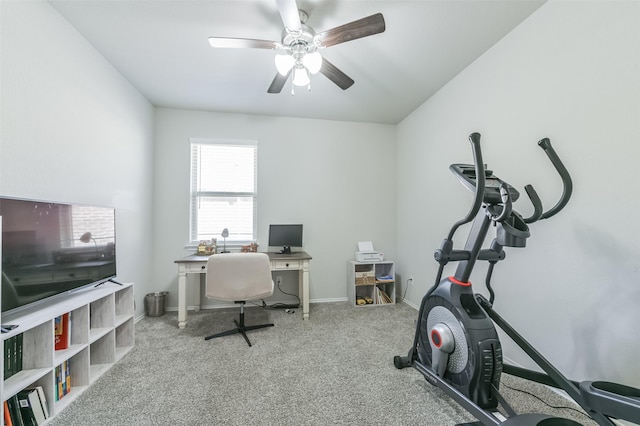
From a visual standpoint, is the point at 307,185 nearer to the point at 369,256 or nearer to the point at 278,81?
the point at 369,256

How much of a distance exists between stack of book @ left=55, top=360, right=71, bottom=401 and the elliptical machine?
2.30 m

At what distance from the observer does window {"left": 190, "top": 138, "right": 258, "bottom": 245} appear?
3510mm

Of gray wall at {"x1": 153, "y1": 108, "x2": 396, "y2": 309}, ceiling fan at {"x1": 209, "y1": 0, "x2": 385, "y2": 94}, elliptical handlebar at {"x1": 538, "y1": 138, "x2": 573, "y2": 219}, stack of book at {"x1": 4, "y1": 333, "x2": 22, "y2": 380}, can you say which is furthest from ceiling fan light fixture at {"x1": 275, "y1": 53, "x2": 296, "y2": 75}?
stack of book at {"x1": 4, "y1": 333, "x2": 22, "y2": 380}

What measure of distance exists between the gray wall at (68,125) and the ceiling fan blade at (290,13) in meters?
1.63

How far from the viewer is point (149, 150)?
3262mm

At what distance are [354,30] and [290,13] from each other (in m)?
0.41

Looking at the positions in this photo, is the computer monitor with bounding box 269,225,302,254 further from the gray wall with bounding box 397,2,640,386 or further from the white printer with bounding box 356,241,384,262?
the gray wall with bounding box 397,2,640,386

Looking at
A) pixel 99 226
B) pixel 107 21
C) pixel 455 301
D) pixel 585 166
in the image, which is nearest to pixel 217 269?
pixel 99 226

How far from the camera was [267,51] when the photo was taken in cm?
229

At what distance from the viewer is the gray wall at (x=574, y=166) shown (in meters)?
1.41

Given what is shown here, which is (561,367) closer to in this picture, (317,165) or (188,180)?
(317,165)

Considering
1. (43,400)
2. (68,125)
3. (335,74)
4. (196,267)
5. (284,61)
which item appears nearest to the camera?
(43,400)

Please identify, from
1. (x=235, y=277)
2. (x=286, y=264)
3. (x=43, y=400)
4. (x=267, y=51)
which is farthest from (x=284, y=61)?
(x=43, y=400)

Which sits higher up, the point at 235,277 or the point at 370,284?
the point at 235,277
